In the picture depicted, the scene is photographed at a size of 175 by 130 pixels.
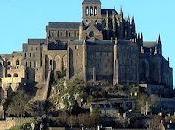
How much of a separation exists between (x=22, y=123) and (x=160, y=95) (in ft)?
61.1

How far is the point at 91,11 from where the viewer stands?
5960 inches

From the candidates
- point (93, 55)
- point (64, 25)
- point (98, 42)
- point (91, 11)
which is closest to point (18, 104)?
point (93, 55)

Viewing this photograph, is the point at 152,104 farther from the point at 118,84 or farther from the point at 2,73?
the point at 2,73

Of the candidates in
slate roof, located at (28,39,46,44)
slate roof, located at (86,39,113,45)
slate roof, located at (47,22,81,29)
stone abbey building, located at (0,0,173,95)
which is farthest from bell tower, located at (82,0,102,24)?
slate roof, located at (86,39,113,45)

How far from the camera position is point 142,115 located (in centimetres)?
13838

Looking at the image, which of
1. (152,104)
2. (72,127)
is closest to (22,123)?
(72,127)

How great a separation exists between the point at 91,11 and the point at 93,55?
9.02 m

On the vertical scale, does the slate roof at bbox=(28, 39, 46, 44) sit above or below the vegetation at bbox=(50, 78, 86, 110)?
above

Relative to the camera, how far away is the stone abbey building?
144 meters

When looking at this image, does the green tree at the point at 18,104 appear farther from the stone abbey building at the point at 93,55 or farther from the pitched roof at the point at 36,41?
the pitched roof at the point at 36,41

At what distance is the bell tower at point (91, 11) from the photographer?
5940 inches

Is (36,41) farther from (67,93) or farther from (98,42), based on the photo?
(67,93)

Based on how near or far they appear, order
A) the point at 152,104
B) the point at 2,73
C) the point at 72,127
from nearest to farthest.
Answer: the point at 72,127 < the point at 152,104 < the point at 2,73

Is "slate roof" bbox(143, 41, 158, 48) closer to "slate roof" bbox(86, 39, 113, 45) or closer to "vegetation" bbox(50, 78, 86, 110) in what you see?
"slate roof" bbox(86, 39, 113, 45)
